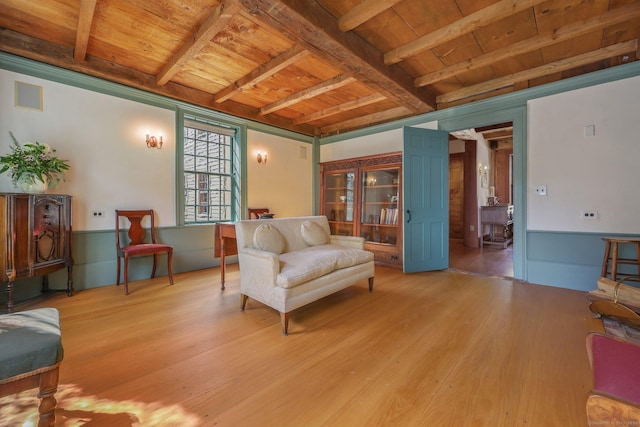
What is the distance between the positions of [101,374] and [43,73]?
3388 millimetres

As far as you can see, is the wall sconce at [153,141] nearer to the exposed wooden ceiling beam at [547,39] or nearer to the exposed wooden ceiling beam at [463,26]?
the exposed wooden ceiling beam at [463,26]

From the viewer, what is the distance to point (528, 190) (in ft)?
11.5

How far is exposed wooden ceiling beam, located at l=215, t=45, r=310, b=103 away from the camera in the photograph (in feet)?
9.57

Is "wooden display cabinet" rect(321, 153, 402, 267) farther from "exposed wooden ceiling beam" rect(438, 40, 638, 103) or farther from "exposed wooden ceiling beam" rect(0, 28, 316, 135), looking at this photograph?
"exposed wooden ceiling beam" rect(0, 28, 316, 135)

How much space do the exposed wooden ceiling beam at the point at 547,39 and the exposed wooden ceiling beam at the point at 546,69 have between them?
555 mm

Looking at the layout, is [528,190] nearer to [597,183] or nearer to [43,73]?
[597,183]

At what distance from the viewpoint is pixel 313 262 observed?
2.45 m

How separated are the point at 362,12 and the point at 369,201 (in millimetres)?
2980

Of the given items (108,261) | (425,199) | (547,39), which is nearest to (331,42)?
(547,39)

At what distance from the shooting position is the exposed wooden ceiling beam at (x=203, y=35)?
7.23 ft

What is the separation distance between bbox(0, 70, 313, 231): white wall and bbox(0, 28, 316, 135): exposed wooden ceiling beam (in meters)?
0.24

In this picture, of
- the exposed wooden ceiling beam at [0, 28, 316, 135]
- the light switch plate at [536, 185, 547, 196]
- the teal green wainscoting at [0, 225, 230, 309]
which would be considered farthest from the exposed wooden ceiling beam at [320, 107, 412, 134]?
the teal green wainscoting at [0, 225, 230, 309]

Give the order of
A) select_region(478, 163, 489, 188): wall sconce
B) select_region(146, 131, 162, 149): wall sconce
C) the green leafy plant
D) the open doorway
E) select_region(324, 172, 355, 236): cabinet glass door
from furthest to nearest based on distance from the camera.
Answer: select_region(478, 163, 489, 188): wall sconce < the open doorway < select_region(324, 172, 355, 236): cabinet glass door < select_region(146, 131, 162, 149): wall sconce < the green leafy plant

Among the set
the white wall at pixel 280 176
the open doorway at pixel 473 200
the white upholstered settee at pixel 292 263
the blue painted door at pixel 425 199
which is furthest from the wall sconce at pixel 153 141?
the open doorway at pixel 473 200
